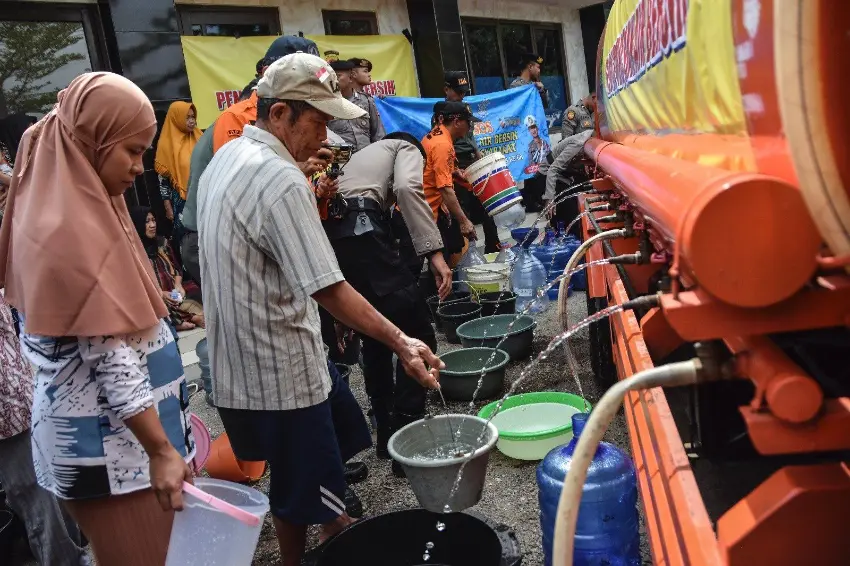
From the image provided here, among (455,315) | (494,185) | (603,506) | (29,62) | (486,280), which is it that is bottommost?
(603,506)

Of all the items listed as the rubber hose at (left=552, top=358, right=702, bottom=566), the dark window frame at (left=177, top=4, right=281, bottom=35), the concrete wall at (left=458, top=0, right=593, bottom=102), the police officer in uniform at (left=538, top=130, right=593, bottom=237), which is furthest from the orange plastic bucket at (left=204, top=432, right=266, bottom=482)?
the concrete wall at (left=458, top=0, right=593, bottom=102)

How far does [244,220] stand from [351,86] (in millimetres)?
3396

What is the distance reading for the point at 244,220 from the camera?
216 cm

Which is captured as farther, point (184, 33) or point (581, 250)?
point (184, 33)

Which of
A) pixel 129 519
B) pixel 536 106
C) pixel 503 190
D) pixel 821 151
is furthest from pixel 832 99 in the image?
pixel 536 106

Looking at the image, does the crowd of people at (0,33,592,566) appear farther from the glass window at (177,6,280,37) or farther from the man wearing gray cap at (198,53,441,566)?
the glass window at (177,6,280,37)

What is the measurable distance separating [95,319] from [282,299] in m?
0.69

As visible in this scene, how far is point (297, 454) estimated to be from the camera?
2373 millimetres

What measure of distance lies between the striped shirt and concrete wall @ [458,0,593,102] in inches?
428

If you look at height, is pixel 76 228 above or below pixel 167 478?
above

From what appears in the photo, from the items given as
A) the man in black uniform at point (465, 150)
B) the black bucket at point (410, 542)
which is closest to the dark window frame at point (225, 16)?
the man in black uniform at point (465, 150)

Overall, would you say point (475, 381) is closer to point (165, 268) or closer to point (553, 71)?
point (165, 268)

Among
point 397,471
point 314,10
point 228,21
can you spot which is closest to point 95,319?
point 397,471

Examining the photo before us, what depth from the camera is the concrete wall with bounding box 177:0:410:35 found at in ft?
28.0
